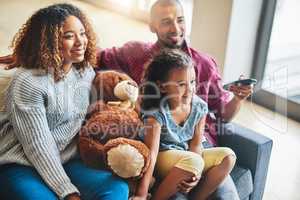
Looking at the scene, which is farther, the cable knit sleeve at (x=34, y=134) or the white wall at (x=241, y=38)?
the white wall at (x=241, y=38)

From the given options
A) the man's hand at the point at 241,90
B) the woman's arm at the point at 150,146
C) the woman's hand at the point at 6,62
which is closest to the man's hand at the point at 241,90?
the man's hand at the point at 241,90

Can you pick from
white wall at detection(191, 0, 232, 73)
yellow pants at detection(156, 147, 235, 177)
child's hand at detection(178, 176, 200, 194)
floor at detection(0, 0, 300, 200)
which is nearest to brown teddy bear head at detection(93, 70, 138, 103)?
yellow pants at detection(156, 147, 235, 177)

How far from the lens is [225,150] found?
1.50 meters

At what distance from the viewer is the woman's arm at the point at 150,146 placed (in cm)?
138

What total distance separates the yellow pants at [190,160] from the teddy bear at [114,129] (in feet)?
0.34

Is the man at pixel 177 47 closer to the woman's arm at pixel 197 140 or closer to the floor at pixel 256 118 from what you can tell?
the woman's arm at pixel 197 140

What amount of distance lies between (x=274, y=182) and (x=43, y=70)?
4.80 ft

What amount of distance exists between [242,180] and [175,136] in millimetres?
347

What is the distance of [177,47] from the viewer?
1697mm

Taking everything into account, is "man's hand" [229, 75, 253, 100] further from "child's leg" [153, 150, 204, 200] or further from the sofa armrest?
"child's leg" [153, 150, 204, 200]

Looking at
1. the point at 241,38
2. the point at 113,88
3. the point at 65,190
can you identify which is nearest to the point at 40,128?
the point at 65,190

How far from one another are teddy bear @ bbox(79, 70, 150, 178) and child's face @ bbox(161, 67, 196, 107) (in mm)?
142

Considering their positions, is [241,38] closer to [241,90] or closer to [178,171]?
[241,90]

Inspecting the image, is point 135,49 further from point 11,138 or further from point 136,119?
point 11,138
